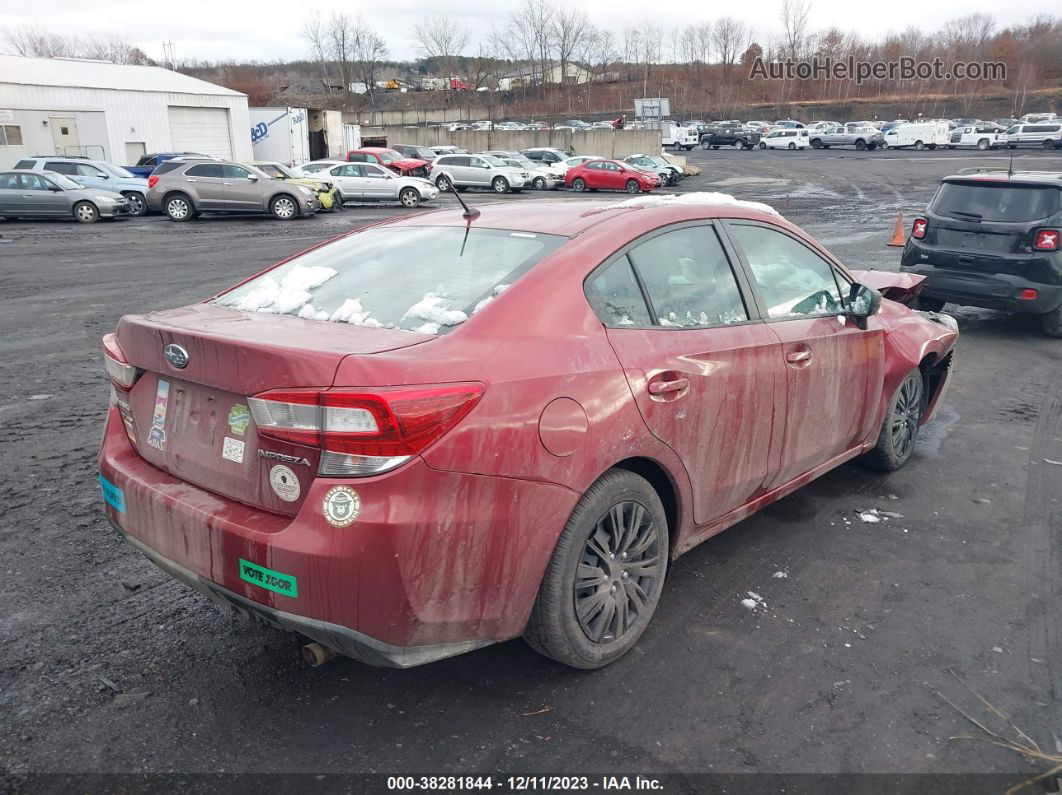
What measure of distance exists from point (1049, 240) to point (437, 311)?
25.5 ft

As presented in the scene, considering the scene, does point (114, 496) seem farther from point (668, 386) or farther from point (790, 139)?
point (790, 139)

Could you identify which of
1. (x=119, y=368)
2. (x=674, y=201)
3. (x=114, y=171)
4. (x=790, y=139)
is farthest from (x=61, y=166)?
(x=790, y=139)

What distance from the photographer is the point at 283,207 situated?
2294 cm

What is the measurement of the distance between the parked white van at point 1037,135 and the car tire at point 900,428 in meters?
54.7

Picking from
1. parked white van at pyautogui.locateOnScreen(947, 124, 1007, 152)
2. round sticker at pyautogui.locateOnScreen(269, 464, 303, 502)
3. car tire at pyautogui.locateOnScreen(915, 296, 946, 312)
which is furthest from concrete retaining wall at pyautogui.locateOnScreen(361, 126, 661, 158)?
round sticker at pyautogui.locateOnScreen(269, 464, 303, 502)

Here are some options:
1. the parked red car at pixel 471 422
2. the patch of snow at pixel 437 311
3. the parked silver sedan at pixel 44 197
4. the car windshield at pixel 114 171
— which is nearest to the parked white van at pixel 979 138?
the car windshield at pixel 114 171

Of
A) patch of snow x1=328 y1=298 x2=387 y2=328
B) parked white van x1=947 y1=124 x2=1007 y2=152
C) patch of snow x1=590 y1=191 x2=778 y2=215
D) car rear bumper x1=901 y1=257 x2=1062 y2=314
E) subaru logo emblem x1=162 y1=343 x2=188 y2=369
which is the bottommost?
car rear bumper x1=901 y1=257 x2=1062 y2=314

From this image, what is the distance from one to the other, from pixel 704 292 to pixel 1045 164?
4379 centimetres

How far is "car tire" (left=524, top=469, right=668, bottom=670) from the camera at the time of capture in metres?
2.79

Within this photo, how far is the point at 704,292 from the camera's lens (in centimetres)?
349

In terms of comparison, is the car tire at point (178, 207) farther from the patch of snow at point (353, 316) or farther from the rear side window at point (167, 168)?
the patch of snow at point (353, 316)

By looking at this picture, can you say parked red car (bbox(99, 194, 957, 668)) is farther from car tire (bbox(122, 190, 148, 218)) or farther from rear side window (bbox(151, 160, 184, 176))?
car tire (bbox(122, 190, 148, 218))

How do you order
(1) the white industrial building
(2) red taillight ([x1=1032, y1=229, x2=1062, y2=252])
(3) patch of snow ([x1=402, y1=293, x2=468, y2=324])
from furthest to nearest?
(1) the white industrial building < (2) red taillight ([x1=1032, y1=229, x2=1062, y2=252]) < (3) patch of snow ([x1=402, y1=293, x2=468, y2=324])

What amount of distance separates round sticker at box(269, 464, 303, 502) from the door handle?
1.29 m
